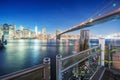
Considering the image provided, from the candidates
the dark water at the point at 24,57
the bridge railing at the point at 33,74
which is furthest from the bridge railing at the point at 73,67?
the dark water at the point at 24,57

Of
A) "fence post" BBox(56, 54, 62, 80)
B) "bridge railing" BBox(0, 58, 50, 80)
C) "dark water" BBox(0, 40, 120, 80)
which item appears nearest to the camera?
"bridge railing" BBox(0, 58, 50, 80)

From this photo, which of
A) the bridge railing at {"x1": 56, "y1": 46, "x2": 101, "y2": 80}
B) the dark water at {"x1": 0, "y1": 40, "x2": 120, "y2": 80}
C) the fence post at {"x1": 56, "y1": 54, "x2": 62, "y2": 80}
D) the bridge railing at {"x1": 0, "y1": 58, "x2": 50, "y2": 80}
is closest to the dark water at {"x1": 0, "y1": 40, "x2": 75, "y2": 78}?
the dark water at {"x1": 0, "y1": 40, "x2": 120, "y2": 80}

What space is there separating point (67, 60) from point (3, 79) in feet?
4.70

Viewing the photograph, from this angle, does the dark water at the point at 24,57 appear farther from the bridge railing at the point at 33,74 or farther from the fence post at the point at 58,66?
the bridge railing at the point at 33,74

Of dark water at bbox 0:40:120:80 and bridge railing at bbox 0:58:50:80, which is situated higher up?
bridge railing at bbox 0:58:50:80

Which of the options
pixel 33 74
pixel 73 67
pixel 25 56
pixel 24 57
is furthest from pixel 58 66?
pixel 25 56

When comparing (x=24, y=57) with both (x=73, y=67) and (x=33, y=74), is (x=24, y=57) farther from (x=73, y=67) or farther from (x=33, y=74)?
(x=33, y=74)

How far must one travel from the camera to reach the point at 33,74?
1.77 metres

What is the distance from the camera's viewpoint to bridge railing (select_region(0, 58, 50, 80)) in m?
1.40

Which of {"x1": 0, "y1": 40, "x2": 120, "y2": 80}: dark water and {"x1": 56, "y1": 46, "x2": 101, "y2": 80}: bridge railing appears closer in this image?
{"x1": 56, "y1": 46, "x2": 101, "y2": 80}: bridge railing

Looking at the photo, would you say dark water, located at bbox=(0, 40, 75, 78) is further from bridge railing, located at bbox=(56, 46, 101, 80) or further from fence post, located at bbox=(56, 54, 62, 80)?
fence post, located at bbox=(56, 54, 62, 80)

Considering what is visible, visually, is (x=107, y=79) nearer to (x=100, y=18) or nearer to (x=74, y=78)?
(x=74, y=78)

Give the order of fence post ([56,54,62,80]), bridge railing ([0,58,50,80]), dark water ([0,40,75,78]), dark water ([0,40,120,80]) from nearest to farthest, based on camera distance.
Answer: bridge railing ([0,58,50,80]), fence post ([56,54,62,80]), dark water ([0,40,120,80]), dark water ([0,40,75,78])

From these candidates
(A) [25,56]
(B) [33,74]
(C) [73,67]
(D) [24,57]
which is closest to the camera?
(B) [33,74]
